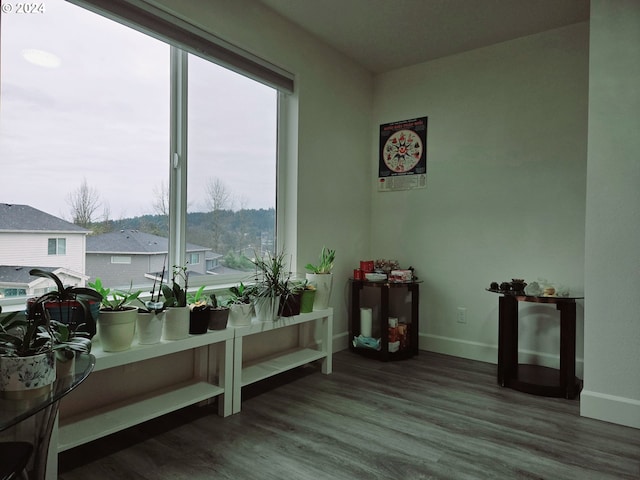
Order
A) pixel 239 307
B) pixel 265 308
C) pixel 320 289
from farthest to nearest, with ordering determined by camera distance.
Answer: pixel 320 289
pixel 265 308
pixel 239 307

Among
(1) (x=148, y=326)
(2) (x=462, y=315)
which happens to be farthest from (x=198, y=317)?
(2) (x=462, y=315)

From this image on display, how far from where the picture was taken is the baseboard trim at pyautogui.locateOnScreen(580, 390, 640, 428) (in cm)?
223

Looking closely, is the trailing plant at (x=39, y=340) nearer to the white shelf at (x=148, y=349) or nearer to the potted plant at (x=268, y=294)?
the white shelf at (x=148, y=349)

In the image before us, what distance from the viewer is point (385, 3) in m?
2.81

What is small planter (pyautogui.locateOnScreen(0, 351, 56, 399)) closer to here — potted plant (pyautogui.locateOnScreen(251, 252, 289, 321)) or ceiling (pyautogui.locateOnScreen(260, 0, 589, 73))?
potted plant (pyautogui.locateOnScreen(251, 252, 289, 321))

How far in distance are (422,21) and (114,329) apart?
2.75 meters

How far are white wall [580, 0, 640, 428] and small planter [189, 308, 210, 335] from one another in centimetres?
206

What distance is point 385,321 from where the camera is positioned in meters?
3.30

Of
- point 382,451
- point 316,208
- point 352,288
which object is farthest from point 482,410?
point 316,208

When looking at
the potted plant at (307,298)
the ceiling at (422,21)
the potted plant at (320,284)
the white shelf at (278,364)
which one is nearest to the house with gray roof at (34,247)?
the white shelf at (278,364)

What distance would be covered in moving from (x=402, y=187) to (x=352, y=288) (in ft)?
3.27

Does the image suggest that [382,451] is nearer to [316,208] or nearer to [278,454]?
[278,454]

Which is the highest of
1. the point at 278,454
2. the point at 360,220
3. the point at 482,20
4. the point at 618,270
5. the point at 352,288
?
the point at 482,20

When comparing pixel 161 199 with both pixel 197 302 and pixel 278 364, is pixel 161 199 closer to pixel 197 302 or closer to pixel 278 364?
pixel 197 302
